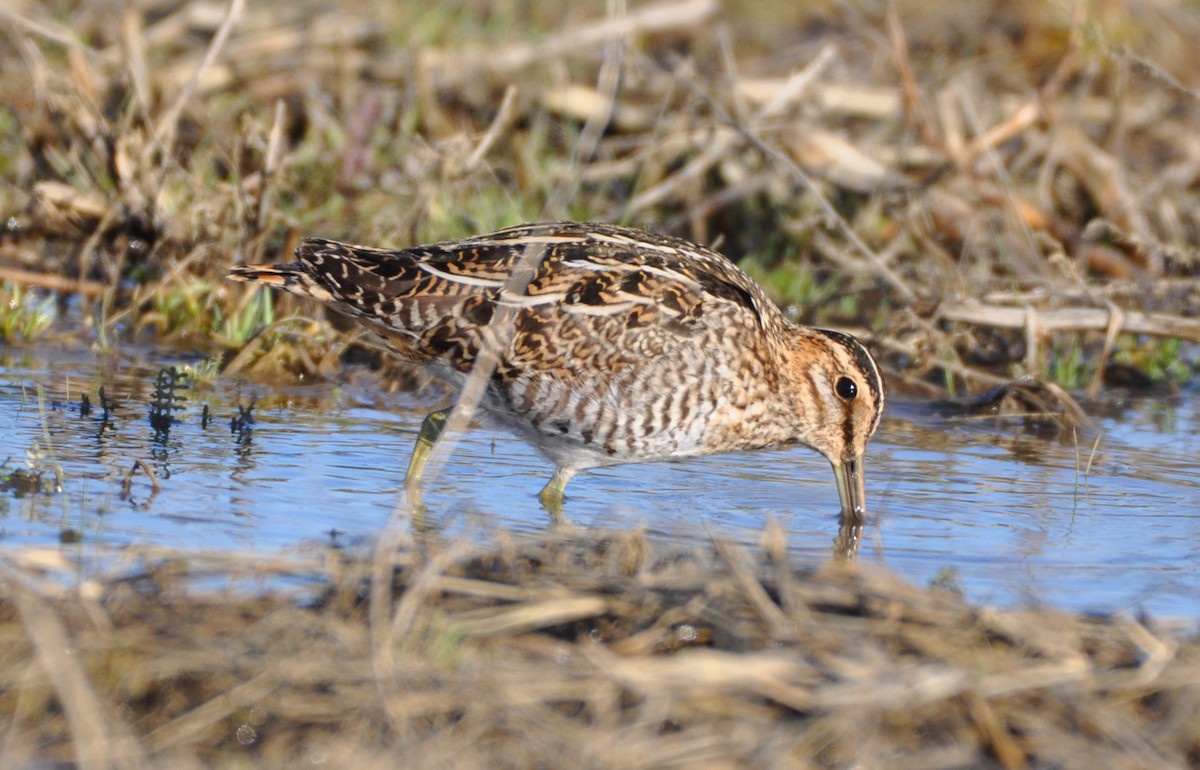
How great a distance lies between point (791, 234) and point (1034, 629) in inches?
202

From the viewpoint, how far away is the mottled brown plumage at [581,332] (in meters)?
5.34

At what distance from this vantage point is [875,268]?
7.59 metres

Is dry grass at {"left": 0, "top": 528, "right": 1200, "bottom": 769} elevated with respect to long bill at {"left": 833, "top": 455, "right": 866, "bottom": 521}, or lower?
lower

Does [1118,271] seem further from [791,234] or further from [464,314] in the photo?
[464,314]

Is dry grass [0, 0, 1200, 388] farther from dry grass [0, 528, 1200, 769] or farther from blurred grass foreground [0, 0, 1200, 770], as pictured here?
dry grass [0, 528, 1200, 769]

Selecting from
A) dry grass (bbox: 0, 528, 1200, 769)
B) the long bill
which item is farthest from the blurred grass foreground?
the long bill

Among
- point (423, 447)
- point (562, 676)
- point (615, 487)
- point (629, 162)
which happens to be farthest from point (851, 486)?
point (629, 162)

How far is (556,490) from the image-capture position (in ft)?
18.4

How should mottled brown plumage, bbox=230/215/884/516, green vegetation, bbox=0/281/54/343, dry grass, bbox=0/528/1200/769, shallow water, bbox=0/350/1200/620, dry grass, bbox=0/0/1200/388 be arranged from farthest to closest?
1. dry grass, bbox=0/0/1200/388
2. green vegetation, bbox=0/281/54/343
3. mottled brown plumage, bbox=230/215/884/516
4. shallow water, bbox=0/350/1200/620
5. dry grass, bbox=0/528/1200/769

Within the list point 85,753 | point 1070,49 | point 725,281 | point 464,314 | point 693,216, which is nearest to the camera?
point 85,753

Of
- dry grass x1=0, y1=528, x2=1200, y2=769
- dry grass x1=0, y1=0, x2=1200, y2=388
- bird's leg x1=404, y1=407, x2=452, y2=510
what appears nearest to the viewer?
dry grass x1=0, y1=528, x2=1200, y2=769

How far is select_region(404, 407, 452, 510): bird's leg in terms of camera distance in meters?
5.49

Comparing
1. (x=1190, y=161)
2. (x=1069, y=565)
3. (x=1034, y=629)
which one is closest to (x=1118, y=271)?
(x=1190, y=161)

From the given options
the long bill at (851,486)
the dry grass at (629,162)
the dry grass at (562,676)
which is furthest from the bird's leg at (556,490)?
the dry grass at (629,162)
